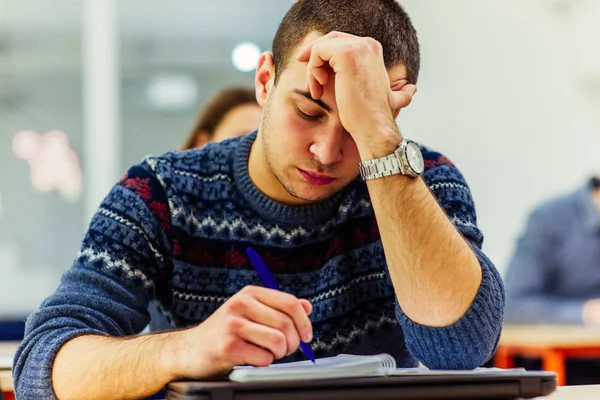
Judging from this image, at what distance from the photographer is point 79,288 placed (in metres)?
1.34

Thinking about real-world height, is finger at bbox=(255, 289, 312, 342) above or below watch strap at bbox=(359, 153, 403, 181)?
below

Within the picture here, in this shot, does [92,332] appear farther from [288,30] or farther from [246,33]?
[246,33]

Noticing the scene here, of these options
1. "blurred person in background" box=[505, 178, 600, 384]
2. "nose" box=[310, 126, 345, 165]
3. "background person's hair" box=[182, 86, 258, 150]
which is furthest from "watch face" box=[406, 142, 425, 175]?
"blurred person in background" box=[505, 178, 600, 384]

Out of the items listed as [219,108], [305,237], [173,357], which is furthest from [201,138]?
[173,357]

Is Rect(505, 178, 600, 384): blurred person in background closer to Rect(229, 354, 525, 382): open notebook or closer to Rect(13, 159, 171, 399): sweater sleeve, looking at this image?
Rect(13, 159, 171, 399): sweater sleeve

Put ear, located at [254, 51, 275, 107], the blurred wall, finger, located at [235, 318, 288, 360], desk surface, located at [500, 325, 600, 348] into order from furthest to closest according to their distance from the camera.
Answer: the blurred wall, desk surface, located at [500, 325, 600, 348], ear, located at [254, 51, 275, 107], finger, located at [235, 318, 288, 360]

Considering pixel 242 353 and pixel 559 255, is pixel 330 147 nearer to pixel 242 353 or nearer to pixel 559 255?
pixel 242 353

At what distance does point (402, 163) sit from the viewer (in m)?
1.29

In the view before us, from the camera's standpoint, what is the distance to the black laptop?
865mm

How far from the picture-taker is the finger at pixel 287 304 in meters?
1.00

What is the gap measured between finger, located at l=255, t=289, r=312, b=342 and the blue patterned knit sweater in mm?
350

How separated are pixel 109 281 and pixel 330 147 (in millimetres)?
405

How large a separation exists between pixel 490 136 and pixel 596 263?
1.17 m

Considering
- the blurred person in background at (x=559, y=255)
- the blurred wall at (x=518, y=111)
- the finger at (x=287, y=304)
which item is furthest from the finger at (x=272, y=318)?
the blurred wall at (x=518, y=111)
